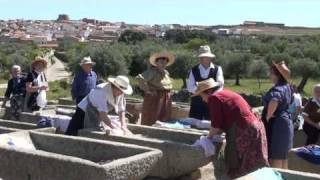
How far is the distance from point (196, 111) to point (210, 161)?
8.02ft

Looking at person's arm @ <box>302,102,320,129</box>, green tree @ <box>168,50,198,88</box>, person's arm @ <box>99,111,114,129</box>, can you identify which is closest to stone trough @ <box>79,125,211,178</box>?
person's arm @ <box>99,111,114,129</box>

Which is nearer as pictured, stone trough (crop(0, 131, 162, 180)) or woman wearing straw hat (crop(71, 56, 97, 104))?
stone trough (crop(0, 131, 162, 180))

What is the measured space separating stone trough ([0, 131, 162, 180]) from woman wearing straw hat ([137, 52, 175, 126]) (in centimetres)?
275

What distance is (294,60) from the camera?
49375 millimetres

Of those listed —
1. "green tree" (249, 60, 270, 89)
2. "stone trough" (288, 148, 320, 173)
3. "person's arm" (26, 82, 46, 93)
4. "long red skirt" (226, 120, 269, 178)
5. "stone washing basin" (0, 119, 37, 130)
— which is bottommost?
"green tree" (249, 60, 270, 89)

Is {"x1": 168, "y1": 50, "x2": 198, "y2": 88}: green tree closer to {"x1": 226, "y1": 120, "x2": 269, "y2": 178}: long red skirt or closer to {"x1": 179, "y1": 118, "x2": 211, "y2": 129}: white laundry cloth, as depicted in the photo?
{"x1": 179, "y1": 118, "x2": 211, "y2": 129}: white laundry cloth

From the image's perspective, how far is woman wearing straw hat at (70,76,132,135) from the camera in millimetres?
7426

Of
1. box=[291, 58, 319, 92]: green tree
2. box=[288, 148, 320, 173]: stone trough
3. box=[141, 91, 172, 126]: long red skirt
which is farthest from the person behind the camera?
box=[291, 58, 319, 92]: green tree

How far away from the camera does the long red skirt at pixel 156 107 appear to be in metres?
9.91

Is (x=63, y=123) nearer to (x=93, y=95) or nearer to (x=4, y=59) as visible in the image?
(x=93, y=95)

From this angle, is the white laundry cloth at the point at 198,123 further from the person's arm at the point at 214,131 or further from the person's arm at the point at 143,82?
the person's arm at the point at 214,131

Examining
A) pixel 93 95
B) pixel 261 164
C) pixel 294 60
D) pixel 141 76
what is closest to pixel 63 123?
pixel 93 95

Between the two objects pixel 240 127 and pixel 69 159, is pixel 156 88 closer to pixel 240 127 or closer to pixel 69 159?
pixel 240 127

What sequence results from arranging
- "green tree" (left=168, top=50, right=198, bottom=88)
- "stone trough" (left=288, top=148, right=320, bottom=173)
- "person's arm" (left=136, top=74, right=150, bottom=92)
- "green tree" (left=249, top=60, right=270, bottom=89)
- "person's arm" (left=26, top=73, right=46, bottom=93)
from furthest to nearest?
"green tree" (left=249, top=60, right=270, bottom=89) < "green tree" (left=168, top=50, right=198, bottom=88) < "person's arm" (left=26, top=73, right=46, bottom=93) < "person's arm" (left=136, top=74, right=150, bottom=92) < "stone trough" (left=288, top=148, right=320, bottom=173)
